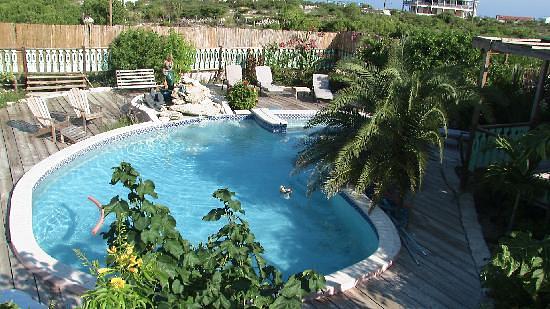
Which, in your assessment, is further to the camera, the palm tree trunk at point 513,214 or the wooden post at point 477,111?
the wooden post at point 477,111

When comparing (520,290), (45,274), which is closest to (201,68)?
(45,274)

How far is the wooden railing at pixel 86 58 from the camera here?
50.2 ft

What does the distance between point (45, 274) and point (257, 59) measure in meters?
13.2

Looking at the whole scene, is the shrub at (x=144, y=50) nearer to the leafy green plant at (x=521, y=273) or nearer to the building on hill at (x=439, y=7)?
the leafy green plant at (x=521, y=273)

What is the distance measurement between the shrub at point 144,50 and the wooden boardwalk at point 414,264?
17.2 ft

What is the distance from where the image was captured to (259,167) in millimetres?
10984

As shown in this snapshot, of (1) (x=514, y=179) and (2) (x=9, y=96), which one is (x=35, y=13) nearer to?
(2) (x=9, y=96)

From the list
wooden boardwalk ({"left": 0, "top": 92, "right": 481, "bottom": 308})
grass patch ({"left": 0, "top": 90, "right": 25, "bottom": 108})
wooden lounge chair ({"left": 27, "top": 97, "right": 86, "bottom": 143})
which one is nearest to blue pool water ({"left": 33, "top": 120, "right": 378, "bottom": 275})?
wooden lounge chair ({"left": 27, "top": 97, "right": 86, "bottom": 143})

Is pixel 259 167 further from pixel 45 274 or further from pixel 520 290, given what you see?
pixel 520 290

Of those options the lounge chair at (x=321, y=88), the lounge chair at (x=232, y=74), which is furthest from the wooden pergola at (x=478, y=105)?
the lounge chair at (x=232, y=74)

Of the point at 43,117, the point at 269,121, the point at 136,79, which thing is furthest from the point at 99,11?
the point at 43,117

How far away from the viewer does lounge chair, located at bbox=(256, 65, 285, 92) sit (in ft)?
53.1

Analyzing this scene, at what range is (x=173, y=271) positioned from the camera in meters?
3.29

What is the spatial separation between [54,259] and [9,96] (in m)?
8.93
